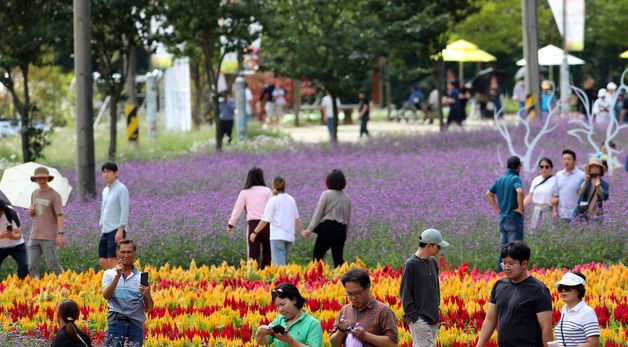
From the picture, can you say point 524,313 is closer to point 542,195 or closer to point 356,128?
point 542,195

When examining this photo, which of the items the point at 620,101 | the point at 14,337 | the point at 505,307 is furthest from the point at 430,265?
the point at 620,101

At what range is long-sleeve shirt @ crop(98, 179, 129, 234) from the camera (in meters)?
15.5

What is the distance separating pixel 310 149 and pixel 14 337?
62.1ft

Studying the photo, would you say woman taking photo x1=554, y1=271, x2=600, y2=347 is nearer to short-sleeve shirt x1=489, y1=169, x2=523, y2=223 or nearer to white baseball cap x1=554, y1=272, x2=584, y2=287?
white baseball cap x1=554, y1=272, x2=584, y2=287

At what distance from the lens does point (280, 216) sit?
15.6 meters

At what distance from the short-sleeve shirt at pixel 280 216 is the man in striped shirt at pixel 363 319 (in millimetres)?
6376

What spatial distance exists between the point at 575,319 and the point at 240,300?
4699 mm

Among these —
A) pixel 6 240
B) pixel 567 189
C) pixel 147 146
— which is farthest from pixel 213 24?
pixel 6 240

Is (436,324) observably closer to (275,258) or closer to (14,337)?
(14,337)

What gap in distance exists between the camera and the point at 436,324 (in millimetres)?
10609

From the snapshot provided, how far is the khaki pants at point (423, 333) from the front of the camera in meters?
10.5

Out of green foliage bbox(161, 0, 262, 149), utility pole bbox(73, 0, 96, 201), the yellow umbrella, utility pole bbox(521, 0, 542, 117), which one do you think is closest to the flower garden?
utility pole bbox(73, 0, 96, 201)

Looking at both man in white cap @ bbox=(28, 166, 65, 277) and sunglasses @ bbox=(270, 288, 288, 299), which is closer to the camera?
sunglasses @ bbox=(270, 288, 288, 299)

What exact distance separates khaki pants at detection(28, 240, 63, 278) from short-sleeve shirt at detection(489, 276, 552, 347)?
7.34 m
